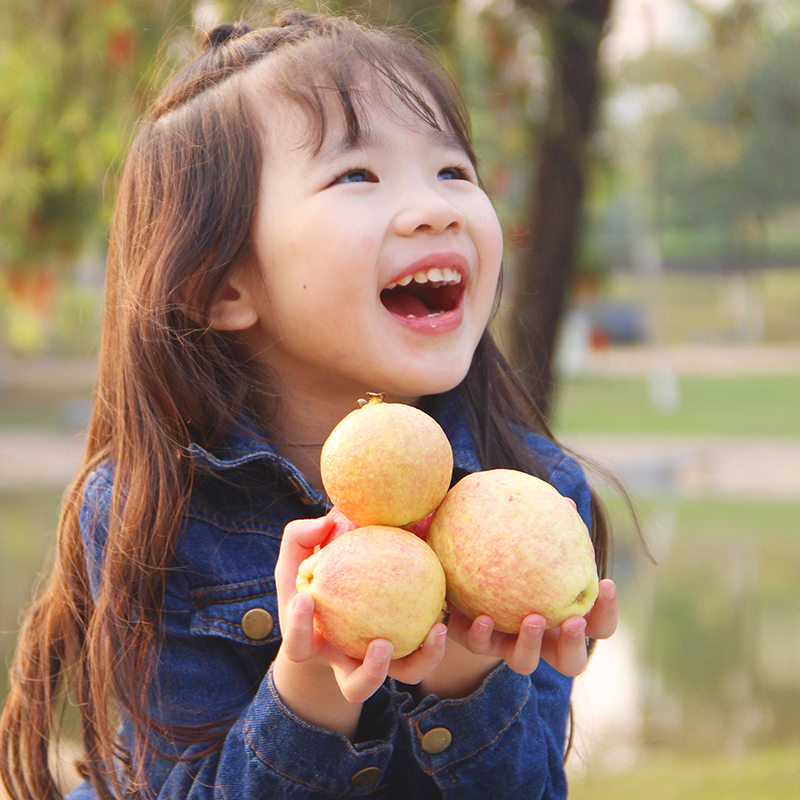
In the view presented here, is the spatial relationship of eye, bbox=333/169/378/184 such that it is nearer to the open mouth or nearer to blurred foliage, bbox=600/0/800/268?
the open mouth

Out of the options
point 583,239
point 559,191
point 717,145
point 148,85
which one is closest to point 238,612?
point 148,85

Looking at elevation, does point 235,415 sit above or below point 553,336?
above

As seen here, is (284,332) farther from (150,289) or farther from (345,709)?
(345,709)

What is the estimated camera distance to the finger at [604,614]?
1.29 m

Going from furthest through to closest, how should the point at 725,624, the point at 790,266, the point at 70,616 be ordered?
the point at 790,266 → the point at 725,624 → the point at 70,616

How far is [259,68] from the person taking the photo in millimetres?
1777

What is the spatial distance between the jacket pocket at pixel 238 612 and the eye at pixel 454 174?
783 millimetres

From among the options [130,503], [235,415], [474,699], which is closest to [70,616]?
[130,503]

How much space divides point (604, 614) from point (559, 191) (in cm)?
326

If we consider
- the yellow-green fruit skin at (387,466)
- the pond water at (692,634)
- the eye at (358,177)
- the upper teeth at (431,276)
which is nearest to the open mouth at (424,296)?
the upper teeth at (431,276)

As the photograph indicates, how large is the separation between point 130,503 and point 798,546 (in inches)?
307

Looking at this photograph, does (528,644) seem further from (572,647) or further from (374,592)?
(374,592)

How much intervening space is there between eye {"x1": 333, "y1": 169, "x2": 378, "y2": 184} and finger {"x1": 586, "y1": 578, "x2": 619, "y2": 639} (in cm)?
77

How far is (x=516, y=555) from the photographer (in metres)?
1.25
